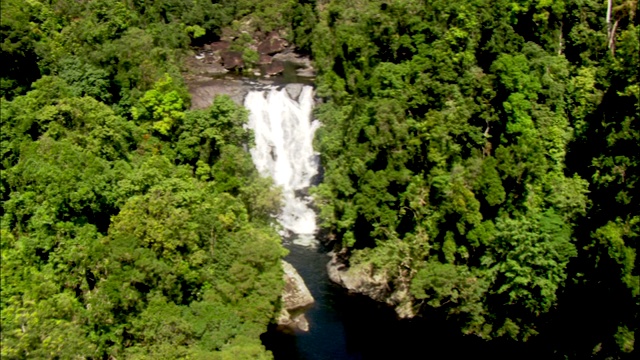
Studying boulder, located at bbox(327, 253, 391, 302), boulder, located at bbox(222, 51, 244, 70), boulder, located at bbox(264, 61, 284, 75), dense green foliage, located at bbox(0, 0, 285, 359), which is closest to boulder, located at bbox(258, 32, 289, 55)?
boulder, located at bbox(264, 61, 284, 75)

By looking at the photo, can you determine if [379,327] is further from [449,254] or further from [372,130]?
[372,130]

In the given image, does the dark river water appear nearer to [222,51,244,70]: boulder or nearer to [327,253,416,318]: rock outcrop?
[327,253,416,318]: rock outcrop

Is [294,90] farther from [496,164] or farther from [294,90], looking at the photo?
[496,164]

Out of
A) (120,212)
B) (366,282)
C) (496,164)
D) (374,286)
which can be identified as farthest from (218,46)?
(120,212)

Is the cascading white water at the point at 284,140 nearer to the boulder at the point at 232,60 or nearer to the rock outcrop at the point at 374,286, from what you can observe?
the rock outcrop at the point at 374,286

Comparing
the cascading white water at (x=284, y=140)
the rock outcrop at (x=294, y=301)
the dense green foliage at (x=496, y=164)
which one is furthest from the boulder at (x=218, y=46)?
the rock outcrop at (x=294, y=301)
